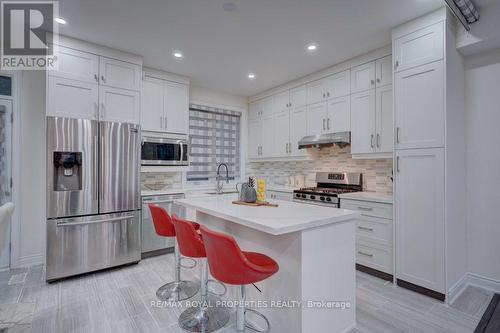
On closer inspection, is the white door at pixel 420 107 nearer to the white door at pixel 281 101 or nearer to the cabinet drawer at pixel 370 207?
the cabinet drawer at pixel 370 207

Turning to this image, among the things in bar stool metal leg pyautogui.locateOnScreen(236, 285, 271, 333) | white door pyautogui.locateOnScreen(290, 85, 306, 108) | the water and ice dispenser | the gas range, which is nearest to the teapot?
bar stool metal leg pyautogui.locateOnScreen(236, 285, 271, 333)

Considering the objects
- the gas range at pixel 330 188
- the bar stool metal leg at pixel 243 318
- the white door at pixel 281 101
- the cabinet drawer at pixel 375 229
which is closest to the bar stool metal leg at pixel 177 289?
the bar stool metal leg at pixel 243 318

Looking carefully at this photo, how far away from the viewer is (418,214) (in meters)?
2.62

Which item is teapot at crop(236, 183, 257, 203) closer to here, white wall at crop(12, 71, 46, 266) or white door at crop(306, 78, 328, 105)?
white door at crop(306, 78, 328, 105)

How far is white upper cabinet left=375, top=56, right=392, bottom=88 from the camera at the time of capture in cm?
314

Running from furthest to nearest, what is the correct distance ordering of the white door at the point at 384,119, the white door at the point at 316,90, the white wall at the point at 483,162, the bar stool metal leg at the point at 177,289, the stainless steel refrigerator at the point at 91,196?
the white door at the point at 316,90 < the white door at the point at 384,119 < the stainless steel refrigerator at the point at 91,196 < the white wall at the point at 483,162 < the bar stool metal leg at the point at 177,289

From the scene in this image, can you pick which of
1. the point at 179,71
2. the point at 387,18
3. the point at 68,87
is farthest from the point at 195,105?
the point at 387,18

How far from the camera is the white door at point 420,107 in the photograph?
248cm

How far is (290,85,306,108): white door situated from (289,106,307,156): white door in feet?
0.28

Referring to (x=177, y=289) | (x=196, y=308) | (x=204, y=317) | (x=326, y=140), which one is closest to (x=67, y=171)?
(x=177, y=289)

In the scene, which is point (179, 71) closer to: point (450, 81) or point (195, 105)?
point (195, 105)

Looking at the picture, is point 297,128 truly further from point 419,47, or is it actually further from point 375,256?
point 375,256

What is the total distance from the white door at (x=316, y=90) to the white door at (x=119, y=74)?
8.44 ft

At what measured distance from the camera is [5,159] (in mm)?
3219
